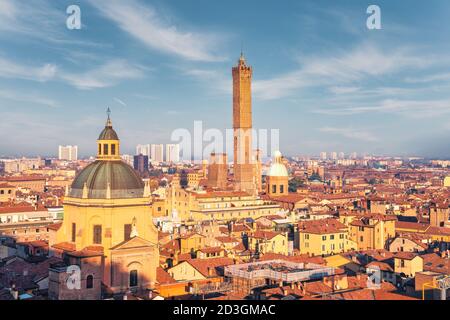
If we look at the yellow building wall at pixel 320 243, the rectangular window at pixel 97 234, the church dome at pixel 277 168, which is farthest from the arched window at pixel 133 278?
the church dome at pixel 277 168

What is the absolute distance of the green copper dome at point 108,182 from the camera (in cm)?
1947

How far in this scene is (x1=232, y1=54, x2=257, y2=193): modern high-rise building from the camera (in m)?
55.2

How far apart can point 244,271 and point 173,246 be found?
6696 mm

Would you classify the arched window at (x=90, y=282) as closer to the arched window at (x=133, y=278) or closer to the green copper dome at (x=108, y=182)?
the arched window at (x=133, y=278)

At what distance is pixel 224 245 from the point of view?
26766mm

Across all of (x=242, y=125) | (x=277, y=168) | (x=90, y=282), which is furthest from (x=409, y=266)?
(x=242, y=125)

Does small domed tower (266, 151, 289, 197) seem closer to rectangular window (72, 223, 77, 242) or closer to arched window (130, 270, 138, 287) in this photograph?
rectangular window (72, 223, 77, 242)

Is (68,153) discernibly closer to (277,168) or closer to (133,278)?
(277,168)

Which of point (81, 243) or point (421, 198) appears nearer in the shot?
point (81, 243)

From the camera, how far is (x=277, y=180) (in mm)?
50781
